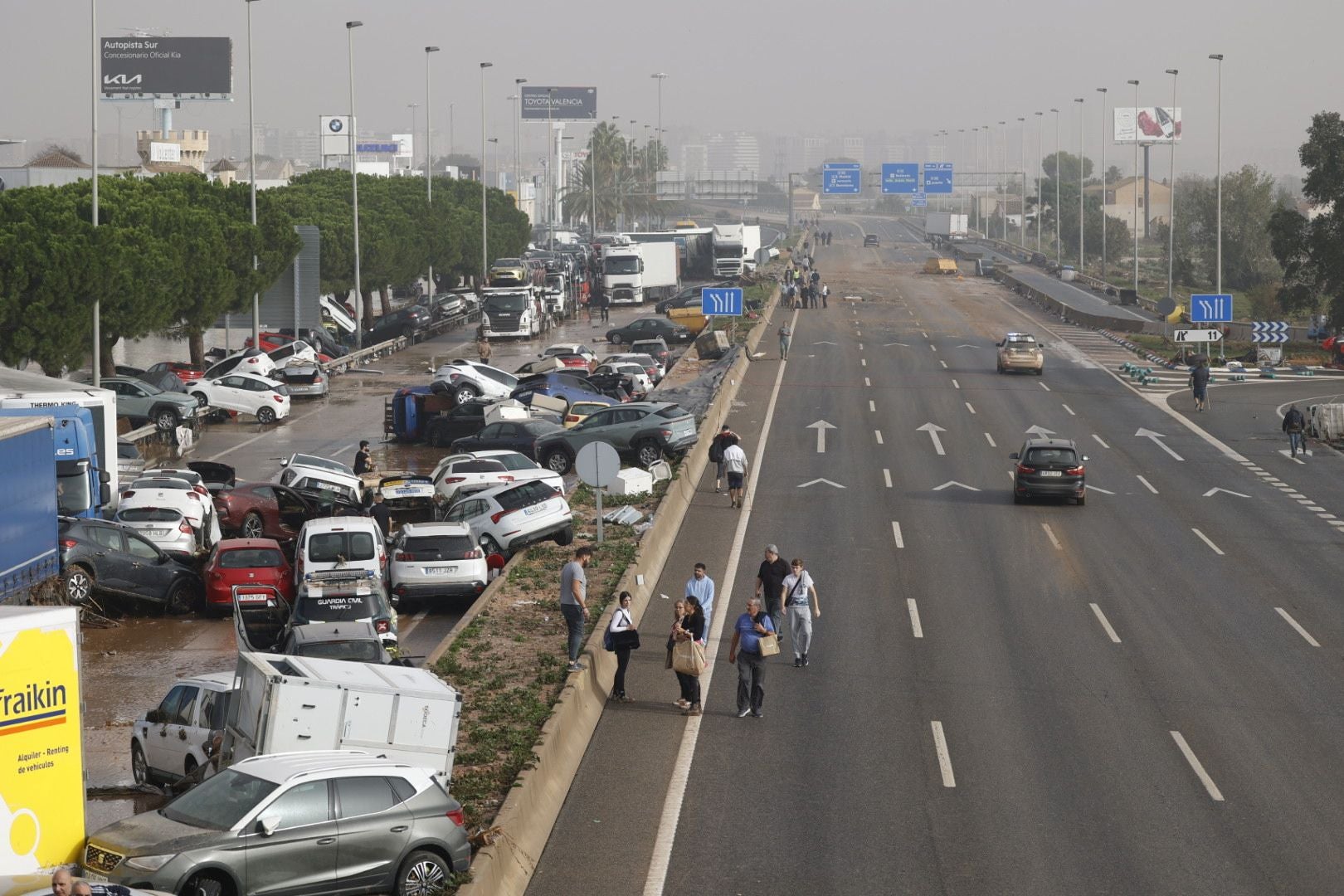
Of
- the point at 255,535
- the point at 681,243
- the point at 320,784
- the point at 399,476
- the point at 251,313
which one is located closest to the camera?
the point at 320,784

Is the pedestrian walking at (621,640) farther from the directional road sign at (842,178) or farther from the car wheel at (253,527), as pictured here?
the directional road sign at (842,178)

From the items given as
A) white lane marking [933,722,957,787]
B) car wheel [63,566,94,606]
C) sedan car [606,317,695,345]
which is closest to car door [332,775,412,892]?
white lane marking [933,722,957,787]

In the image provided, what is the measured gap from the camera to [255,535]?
30250 mm

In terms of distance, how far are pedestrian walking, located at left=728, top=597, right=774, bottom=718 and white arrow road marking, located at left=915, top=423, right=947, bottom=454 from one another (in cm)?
2238

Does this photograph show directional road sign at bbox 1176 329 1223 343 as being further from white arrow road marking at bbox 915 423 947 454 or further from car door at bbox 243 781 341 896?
car door at bbox 243 781 341 896

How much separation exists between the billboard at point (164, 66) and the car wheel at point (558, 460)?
4055 inches

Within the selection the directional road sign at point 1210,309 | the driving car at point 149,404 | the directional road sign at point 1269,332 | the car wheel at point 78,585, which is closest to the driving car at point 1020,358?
the directional road sign at point 1210,309

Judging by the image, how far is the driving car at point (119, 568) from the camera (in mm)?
23953

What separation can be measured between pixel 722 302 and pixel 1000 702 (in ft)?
161

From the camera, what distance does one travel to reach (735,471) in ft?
104

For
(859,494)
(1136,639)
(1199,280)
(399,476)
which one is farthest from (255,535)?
(1199,280)

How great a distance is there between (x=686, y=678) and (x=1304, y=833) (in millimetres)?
6793

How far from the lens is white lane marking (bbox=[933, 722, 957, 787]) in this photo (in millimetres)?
16031

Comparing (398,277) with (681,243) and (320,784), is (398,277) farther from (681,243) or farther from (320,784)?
(320,784)
